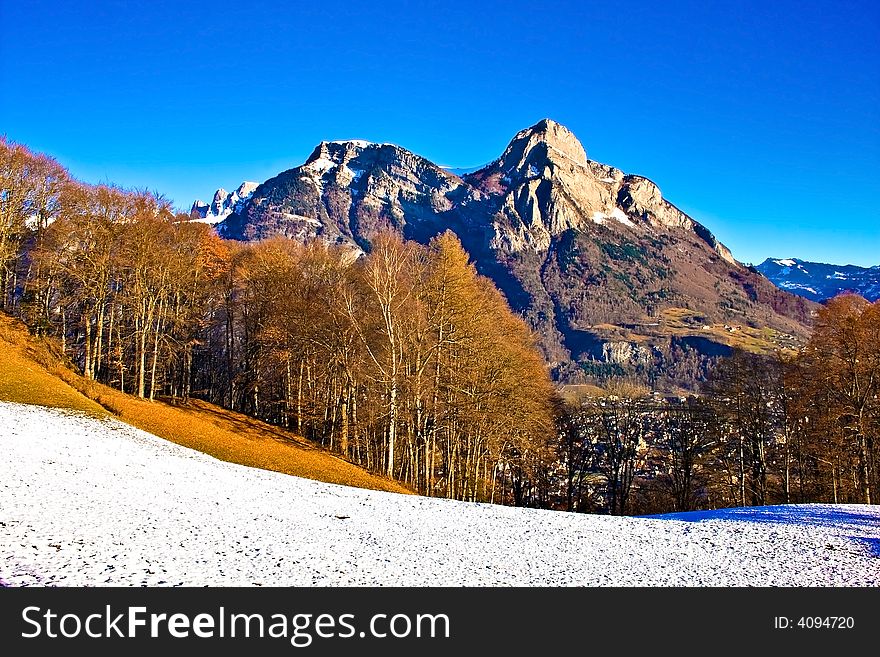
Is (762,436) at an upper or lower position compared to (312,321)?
lower

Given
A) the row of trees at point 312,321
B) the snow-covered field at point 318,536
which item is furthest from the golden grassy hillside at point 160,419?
the snow-covered field at point 318,536

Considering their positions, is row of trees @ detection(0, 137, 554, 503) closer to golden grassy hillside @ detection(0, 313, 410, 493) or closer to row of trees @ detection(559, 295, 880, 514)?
golden grassy hillside @ detection(0, 313, 410, 493)

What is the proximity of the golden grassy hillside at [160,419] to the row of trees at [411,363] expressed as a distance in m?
3.34

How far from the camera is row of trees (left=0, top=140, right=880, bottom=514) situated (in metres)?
33.7

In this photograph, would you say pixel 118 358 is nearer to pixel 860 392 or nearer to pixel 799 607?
pixel 799 607

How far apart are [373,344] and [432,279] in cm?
653

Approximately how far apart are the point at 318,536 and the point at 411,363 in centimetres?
2185

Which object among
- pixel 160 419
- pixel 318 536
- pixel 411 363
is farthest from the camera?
pixel 411 363

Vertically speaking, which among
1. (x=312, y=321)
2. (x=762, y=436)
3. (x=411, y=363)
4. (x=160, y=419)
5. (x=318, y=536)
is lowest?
Answer: (x=318, y=536)

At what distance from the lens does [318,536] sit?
44.7 feet

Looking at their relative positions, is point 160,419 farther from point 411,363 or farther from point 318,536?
point 318,536

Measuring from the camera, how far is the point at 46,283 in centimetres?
4194

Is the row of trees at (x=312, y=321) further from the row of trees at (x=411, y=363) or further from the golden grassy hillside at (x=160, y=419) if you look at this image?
the golden grassy hillside at (x=160, y=419)

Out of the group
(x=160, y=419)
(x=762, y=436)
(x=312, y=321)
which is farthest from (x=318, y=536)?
(x=762, y=436)
